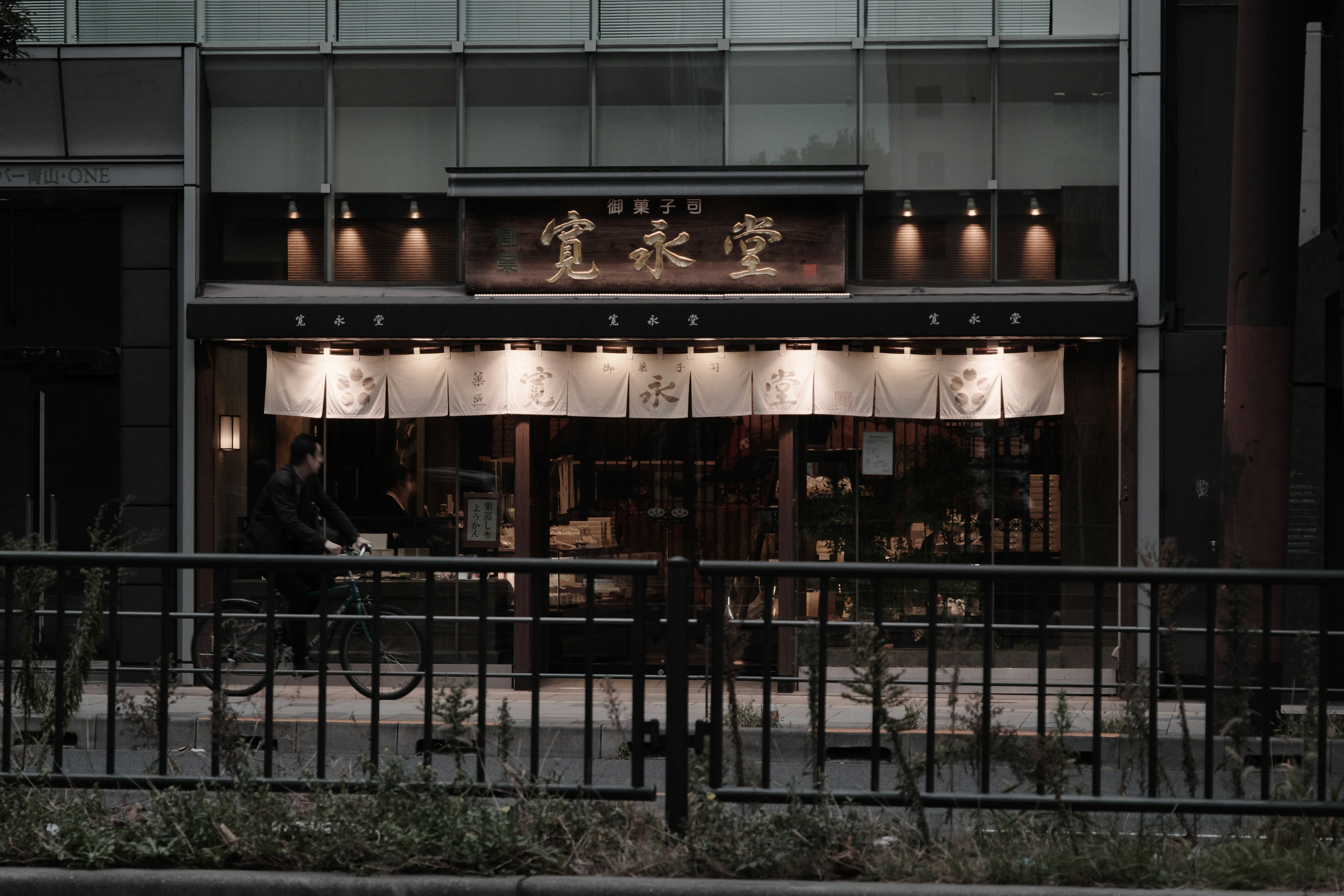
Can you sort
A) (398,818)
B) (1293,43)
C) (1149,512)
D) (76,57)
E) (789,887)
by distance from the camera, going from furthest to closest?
(76,57)
(1149,512)
(1293,43)
(398,818)
(789,887)

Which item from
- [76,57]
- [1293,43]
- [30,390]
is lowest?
[30,390]

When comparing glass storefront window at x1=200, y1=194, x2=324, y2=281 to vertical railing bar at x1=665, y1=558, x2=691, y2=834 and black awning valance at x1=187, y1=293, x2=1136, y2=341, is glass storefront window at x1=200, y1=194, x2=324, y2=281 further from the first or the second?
vertical railing bar at x1=665, y1=558, x2=691, y2=834

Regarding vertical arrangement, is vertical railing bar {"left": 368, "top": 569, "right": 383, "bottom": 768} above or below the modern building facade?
below

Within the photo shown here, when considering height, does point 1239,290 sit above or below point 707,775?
above

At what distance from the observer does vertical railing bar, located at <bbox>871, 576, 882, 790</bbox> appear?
4973 mm

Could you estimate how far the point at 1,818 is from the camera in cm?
500

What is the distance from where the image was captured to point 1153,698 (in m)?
4.95

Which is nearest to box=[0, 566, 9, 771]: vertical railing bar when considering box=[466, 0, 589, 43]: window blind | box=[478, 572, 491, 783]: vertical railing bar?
box=[478, 572, 491, 783]: vertical railing bar

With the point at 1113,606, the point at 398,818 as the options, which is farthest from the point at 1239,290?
the point at 398,818

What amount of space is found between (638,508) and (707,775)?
7894mm

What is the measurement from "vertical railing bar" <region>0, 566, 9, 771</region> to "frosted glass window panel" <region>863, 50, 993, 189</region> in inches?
370

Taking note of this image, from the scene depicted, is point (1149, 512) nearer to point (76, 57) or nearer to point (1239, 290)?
point (1239, 290)

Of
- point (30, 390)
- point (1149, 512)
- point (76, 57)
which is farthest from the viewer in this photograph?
point (30, 390)

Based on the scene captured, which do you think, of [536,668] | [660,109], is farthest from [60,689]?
[660,109]
